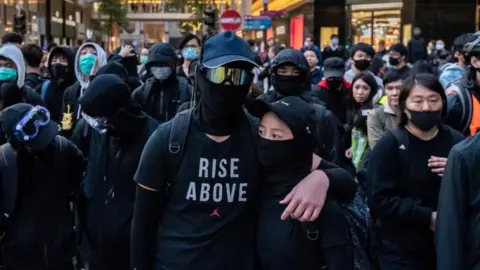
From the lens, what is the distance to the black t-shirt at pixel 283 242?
3365 millimetres

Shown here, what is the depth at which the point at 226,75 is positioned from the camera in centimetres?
342

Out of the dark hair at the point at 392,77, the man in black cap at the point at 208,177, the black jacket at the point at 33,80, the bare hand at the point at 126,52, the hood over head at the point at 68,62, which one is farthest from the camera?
the bare hand at the point at 126,52

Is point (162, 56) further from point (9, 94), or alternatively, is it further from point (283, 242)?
point (283, 242)

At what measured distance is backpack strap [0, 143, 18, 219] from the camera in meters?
4.83

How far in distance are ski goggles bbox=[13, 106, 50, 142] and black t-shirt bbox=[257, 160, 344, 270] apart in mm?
1948

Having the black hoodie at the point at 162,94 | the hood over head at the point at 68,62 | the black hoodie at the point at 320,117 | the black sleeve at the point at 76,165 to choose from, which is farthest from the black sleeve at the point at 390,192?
the hood over head at the point at 68,62

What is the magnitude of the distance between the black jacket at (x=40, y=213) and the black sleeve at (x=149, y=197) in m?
1.59

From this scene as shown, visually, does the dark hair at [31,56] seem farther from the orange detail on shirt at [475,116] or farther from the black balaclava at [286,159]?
the black balaclava at [286,159]

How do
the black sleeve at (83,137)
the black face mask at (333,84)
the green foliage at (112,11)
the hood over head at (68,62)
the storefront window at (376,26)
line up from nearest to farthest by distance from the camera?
1. the black sleeve at (83,137)
2. the hood over head at (68,62)
3. the black face mask at (333,84)
4. the storefront window at (376,26)
5. the green foliage at (112,11)

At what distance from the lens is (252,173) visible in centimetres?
352

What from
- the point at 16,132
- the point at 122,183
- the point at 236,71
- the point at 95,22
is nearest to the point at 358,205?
the point at 236,71

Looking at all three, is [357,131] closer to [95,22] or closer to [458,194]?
[458,194]

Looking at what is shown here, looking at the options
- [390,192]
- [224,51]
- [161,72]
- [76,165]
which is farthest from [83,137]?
[161,72]

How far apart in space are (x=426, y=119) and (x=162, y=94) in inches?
164
